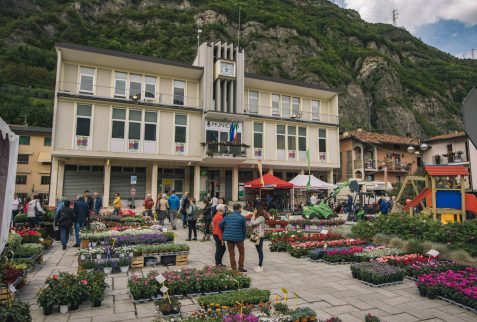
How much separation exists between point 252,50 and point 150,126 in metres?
58.9

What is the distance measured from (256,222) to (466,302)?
4.94m

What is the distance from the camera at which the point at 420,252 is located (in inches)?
399

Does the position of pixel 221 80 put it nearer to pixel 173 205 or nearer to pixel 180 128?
pixel 180 128

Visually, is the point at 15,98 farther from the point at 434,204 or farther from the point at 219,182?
the point at 434,204

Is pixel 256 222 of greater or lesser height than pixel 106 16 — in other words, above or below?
below

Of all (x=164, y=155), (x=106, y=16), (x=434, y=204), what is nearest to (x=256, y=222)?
(x=434, y=204)

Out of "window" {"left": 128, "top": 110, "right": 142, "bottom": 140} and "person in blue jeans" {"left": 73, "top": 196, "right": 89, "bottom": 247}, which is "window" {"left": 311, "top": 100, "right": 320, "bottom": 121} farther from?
"person in blue jeans" {"left": 73, "top": 196, "right": 89, "bottom": 247}

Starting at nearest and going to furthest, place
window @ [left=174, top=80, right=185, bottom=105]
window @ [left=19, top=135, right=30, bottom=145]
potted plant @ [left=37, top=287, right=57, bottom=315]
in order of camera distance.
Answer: potted plant @ [left=37, top=287, right=57, bottom=315] → window @ [left=174, top=80, right=185, bottom=105] → window @ [left=19, top=135, right=30, bottom=145]

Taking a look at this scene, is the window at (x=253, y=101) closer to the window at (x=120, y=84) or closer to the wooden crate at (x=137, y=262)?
the window at (x=120, y=84)

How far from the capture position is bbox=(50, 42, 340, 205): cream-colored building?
25.3 metres

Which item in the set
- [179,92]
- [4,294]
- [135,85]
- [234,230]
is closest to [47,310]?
[4,294]

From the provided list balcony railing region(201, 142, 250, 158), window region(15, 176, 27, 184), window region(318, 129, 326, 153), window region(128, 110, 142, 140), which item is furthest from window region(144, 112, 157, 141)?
window region(15, 176, 27, 184)

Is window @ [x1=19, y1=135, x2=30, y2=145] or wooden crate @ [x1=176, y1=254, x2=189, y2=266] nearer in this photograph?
wooden crate @ [x1=176, y1=254, x2=189, y2=266]

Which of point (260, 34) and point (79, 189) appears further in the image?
point (260, 34)
